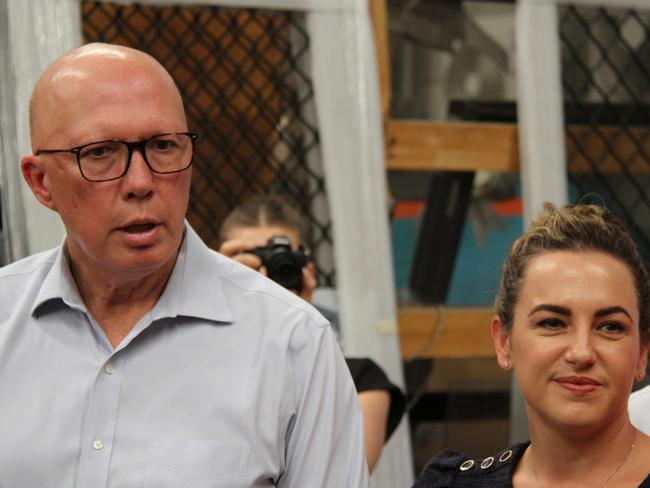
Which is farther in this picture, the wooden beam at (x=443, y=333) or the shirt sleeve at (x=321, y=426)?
the wooden beam at (x=443, y=333)

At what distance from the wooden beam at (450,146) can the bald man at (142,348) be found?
4.82 ft

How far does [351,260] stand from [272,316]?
134 cm

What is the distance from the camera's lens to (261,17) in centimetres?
280

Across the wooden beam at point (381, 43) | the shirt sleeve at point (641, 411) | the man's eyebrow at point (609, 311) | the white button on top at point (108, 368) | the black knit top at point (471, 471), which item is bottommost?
the black knit top at point (471, 471)

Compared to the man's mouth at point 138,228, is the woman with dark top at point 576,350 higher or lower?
lower

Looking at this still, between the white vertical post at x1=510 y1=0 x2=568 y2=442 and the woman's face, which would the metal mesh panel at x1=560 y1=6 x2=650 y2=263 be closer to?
the white vertical post at x1=510 y1=0 x2=568 y2=442

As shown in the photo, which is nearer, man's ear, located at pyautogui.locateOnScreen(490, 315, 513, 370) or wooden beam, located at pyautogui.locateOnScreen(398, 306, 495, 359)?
man's ear, located at pyautogui.locateOnScreen(490, 315, 513, 370)

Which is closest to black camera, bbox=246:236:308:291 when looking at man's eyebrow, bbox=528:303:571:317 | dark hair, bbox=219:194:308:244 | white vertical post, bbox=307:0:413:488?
dark hair, bbox=219:194:308:244

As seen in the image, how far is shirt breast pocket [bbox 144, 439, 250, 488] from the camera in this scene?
49.5 inches

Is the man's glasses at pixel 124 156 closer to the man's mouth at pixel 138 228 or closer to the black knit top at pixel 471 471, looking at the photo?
the man's mouth at pixel 138 228

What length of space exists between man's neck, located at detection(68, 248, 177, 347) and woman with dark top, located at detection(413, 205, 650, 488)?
0.44m

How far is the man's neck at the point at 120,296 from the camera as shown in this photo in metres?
1.37

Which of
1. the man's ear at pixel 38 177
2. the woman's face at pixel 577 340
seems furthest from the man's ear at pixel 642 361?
the man's ear at pixel 38 177

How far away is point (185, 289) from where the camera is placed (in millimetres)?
1375
